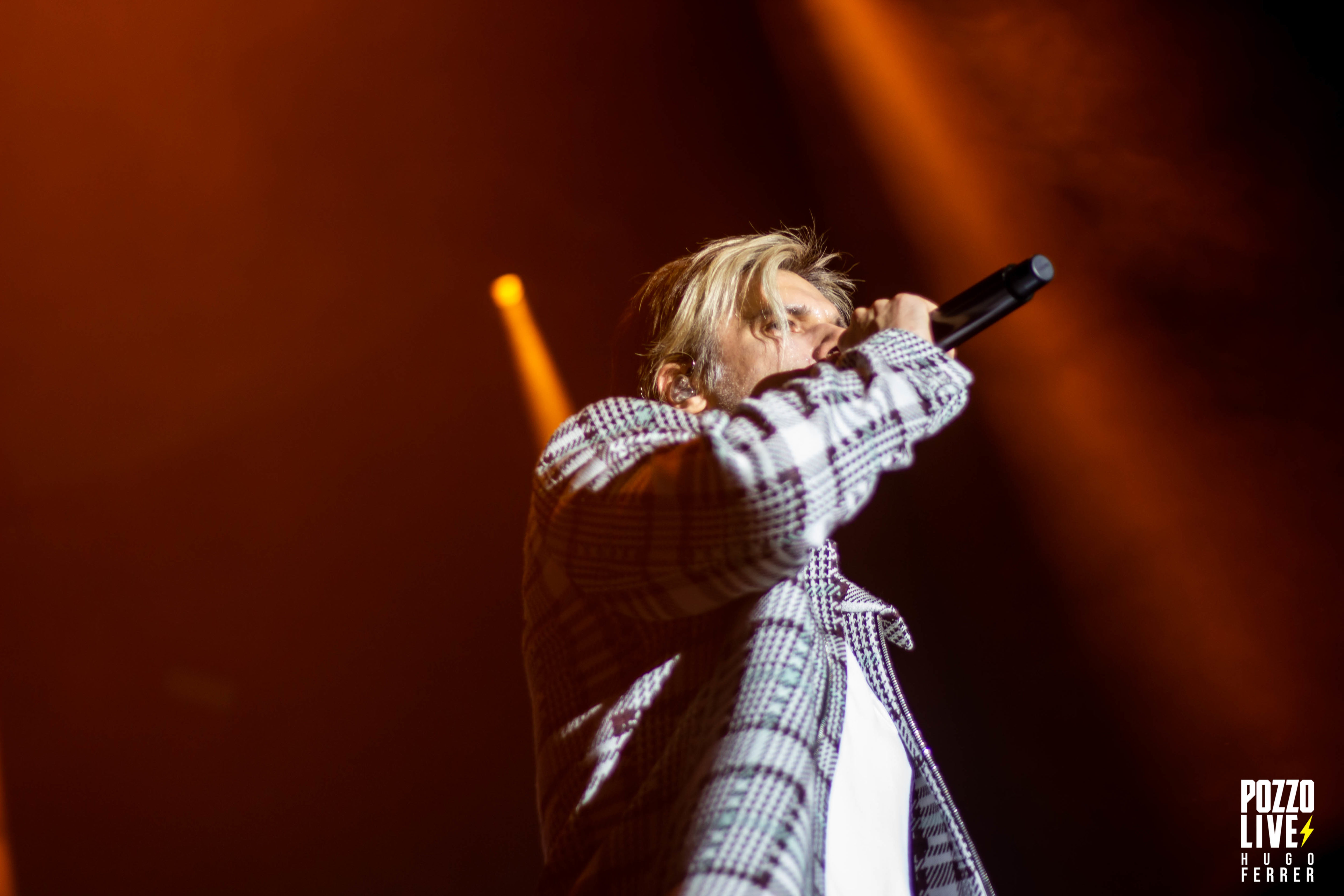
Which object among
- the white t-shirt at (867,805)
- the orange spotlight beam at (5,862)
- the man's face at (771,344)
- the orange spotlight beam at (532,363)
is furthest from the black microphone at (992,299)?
the orange spotlight beam at (5,862)

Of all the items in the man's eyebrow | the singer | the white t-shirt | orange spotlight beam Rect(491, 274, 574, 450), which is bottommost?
the white t-shirt

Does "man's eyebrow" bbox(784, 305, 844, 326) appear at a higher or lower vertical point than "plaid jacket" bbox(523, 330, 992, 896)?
higher

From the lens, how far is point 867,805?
0.95 m

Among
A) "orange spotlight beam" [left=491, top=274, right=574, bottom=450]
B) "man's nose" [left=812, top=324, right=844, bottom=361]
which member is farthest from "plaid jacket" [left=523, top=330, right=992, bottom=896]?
"orange spotlight beam" [left=491, top=274, right=574, bottom=450]

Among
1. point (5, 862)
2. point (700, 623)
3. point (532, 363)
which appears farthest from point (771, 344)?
point (5, 862)

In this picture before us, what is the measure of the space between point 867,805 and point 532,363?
6.86 feet

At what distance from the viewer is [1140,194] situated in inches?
66.9

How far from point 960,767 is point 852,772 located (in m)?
1.50

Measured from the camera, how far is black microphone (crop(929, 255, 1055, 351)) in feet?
2.96

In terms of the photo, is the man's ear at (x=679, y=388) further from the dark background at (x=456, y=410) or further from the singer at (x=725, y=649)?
the dark background at (x=456, y=410)

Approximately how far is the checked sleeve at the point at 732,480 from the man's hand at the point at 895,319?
5cm

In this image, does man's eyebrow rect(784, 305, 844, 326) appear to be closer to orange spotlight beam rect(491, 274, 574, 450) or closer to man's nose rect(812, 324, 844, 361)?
man's nose rect(812, 324, 844, 361)

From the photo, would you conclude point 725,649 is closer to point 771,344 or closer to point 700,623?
point 700,623

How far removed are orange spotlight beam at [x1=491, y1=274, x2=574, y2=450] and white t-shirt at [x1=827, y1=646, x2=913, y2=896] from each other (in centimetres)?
179
